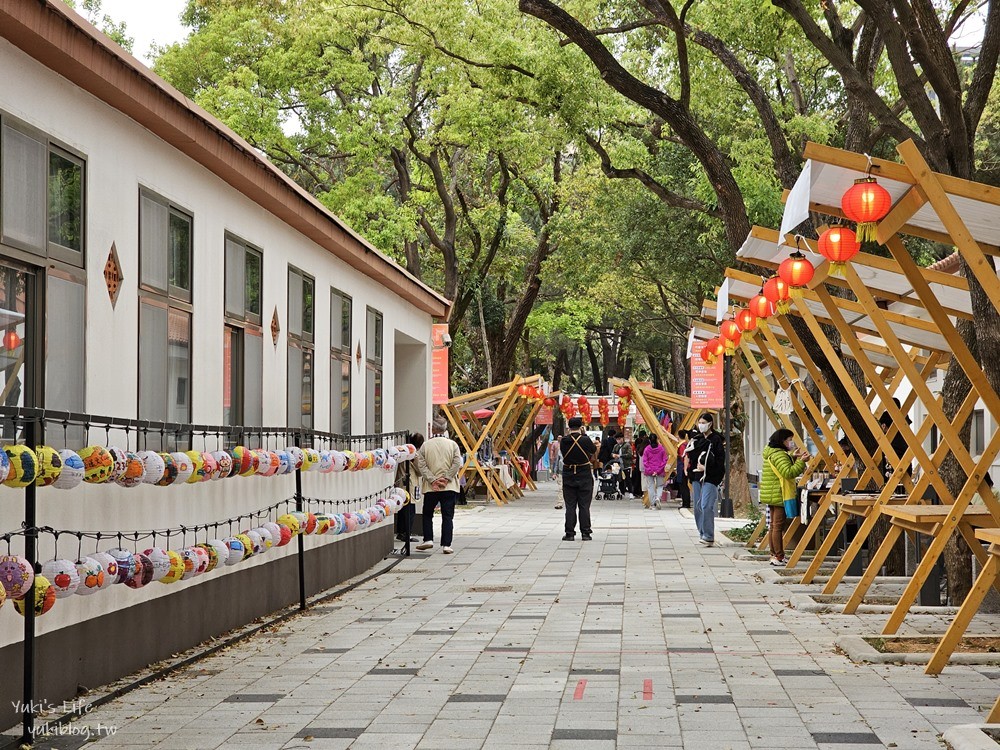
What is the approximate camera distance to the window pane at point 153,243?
29.5 feet

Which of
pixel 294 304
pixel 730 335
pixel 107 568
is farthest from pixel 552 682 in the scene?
pixel 730 335

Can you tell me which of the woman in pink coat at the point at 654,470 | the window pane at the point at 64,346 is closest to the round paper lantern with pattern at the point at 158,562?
the window pane at the point at 64,346

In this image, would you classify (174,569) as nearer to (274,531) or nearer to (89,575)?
(89,575)

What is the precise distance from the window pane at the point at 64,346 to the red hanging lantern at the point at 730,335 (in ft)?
32.2

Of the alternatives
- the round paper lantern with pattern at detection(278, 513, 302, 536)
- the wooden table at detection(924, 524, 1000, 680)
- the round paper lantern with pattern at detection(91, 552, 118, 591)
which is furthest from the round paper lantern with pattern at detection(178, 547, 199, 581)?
the wooden table at detection(924, 524, 1000, 680)

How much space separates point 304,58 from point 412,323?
10.6 m

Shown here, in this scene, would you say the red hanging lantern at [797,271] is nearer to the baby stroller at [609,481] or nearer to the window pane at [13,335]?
the window pane at [13,335]

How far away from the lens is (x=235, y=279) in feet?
37.0

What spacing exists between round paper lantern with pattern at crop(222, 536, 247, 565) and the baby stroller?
26.2 meters

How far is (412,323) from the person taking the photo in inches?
827

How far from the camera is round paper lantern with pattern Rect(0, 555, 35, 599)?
602 centimetres

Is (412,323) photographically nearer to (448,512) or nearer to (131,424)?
(448,512)

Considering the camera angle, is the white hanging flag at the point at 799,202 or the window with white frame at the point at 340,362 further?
the window with white frame at the point at 340,362

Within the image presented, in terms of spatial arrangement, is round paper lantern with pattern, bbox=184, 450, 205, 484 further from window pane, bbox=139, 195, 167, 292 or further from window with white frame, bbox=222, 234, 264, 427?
window with white frame, bbox=222, 234, 264, 427
